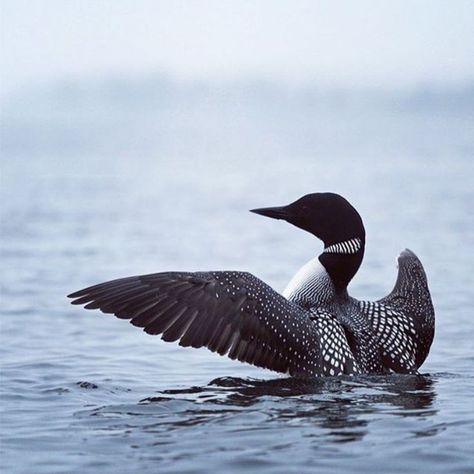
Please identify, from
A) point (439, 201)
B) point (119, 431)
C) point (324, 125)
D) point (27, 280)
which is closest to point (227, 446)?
point (119, 431)

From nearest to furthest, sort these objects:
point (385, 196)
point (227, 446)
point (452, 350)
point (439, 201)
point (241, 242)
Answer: point (227, 446) → point (452, 350) → point (241, 242) → point (439, 201) → point (385, 196)

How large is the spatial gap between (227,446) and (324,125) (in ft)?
202

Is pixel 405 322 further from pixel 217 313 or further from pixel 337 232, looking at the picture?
pixel 217 313

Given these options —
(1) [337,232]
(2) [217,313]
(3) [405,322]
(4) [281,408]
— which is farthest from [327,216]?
(4) [281,408]

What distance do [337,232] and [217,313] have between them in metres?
0.92

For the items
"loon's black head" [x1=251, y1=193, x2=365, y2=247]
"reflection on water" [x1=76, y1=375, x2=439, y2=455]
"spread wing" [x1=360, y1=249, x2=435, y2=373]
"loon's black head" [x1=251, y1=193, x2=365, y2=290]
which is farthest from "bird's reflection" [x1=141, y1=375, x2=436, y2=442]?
"loon's black head" [x1=251, y1=193, x2=365, y2=247]

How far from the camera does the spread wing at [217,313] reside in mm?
5156

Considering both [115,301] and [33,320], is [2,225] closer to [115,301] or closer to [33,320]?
[33,320]

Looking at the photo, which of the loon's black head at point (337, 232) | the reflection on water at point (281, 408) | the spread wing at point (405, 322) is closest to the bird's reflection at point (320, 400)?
the reflection on water at point (281, 408)

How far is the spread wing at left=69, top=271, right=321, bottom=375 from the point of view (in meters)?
5.16

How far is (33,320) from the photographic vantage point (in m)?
8.04

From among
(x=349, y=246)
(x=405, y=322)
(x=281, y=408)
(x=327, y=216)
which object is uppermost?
(x=327, y=216)

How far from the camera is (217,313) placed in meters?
5.20

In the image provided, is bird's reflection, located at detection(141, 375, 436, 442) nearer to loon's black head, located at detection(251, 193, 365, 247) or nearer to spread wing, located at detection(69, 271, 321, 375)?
spread wing, located at detection(69, 271, 321, 375)
